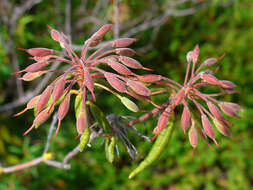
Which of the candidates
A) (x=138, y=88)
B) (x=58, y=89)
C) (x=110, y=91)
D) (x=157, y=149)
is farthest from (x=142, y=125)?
(x=58, y=89)

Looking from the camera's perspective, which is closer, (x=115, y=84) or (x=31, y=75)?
(x=115, y=84)

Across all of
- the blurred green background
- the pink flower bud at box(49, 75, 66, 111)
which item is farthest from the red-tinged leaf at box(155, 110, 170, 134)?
the blurred green background

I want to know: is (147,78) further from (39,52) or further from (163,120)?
(39,52)

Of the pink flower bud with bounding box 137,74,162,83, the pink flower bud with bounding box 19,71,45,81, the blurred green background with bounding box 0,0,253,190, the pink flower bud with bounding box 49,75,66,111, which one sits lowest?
the blurred green background with bounding box 0,0,253,190

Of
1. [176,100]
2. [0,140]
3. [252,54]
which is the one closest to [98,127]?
[176,100]

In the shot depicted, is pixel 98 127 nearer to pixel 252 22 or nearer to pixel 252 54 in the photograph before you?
pixel 252 54

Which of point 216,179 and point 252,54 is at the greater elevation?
point 252,54

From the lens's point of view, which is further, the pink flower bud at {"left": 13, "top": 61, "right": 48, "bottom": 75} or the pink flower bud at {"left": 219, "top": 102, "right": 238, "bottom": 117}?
the pink flower bud at {"left": 219, "top": 102, "right": 238, "bottom": 117}

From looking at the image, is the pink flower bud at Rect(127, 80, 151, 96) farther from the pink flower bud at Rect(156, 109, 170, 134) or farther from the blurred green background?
the blurred green background

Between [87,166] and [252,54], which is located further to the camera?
[252,54]
